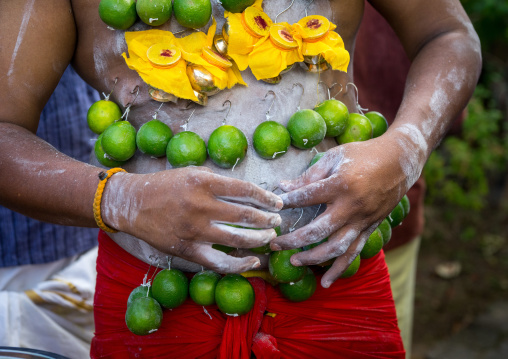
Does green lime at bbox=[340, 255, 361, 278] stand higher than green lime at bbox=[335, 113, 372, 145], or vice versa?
green lime at bbox=[335, 113, 372, 145]

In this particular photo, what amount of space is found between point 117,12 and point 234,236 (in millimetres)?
792

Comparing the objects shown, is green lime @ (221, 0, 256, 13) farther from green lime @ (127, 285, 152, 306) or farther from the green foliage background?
the green foliage background

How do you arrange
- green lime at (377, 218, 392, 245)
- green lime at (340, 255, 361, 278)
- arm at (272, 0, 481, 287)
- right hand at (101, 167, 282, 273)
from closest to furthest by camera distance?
right hand at (101, 167, 282, 273)
arm at (272, 0, 481, 287)
green lime at (340, 255, 361, 278)
green lime at (377, 218, 392, 245)

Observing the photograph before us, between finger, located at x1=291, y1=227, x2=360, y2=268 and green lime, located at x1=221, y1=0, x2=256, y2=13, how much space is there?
769 millimetres

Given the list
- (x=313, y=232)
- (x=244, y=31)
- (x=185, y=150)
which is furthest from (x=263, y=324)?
(x=244, y=31)

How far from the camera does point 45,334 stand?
8.89ft

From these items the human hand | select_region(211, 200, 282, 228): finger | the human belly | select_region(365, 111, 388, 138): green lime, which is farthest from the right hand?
select_region(365, 111, 388, 138): green lime

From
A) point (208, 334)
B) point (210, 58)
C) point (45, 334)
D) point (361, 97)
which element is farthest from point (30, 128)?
point (361, 97)

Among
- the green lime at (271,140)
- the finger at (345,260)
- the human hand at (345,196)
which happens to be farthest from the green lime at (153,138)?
the finger at (345,260)

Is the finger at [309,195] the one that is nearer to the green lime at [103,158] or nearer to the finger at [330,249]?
the finger at [330,249]

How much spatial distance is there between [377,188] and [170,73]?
737mm

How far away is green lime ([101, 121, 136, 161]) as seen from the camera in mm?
1663

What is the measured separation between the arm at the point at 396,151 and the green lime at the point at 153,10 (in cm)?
65

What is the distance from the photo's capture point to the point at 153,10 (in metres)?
1.61
